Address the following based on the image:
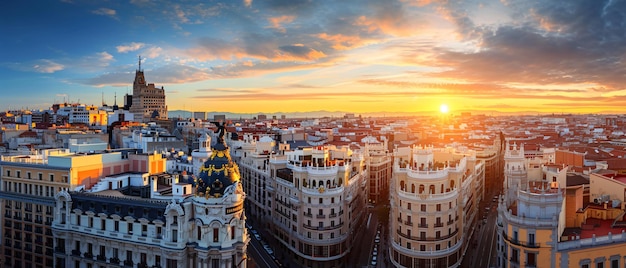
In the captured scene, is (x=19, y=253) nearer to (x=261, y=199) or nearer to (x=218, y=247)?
(x=218, y=247)

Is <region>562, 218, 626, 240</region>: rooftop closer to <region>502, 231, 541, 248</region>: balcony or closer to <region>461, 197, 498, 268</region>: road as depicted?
<region>502, 231, 541, 248</region>: balcony

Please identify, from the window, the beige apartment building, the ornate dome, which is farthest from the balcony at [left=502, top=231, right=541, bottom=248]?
the beige apartment building

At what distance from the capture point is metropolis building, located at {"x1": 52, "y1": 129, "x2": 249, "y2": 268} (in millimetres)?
56250

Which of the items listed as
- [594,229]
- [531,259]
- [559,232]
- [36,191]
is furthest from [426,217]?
[36,191]

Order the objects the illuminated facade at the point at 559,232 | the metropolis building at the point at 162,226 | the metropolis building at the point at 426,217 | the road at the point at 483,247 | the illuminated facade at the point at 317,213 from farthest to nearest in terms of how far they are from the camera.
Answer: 1. the illuminated facade at the point at 317,213
2. the road at the point at 483,247
3. the metropolis building at the point at 426,217
4. the metropolis building at the point at 162,226
5. the illuminated facade at the point at 559,232

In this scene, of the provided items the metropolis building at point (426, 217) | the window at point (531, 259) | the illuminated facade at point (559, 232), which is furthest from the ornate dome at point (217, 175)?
the window at point (531, 259)

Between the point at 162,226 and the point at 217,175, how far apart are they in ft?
29.2

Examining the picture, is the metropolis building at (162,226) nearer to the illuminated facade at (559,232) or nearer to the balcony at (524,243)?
the balcony at (524,243)

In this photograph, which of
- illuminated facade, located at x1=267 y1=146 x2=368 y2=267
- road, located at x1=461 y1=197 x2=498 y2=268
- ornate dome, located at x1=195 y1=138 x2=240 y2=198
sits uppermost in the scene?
ornate dome, located at x1=195 y1=138 x2=240 y2=198

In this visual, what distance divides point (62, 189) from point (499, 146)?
11922 centimetres

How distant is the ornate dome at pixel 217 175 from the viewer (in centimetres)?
5734

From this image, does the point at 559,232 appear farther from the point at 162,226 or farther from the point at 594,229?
the point at 162,226

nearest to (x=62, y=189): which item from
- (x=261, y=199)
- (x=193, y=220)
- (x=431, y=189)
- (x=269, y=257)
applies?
(x=193, y=220)

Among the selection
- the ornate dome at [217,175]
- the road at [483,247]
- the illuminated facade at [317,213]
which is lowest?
the road at [483,247]
